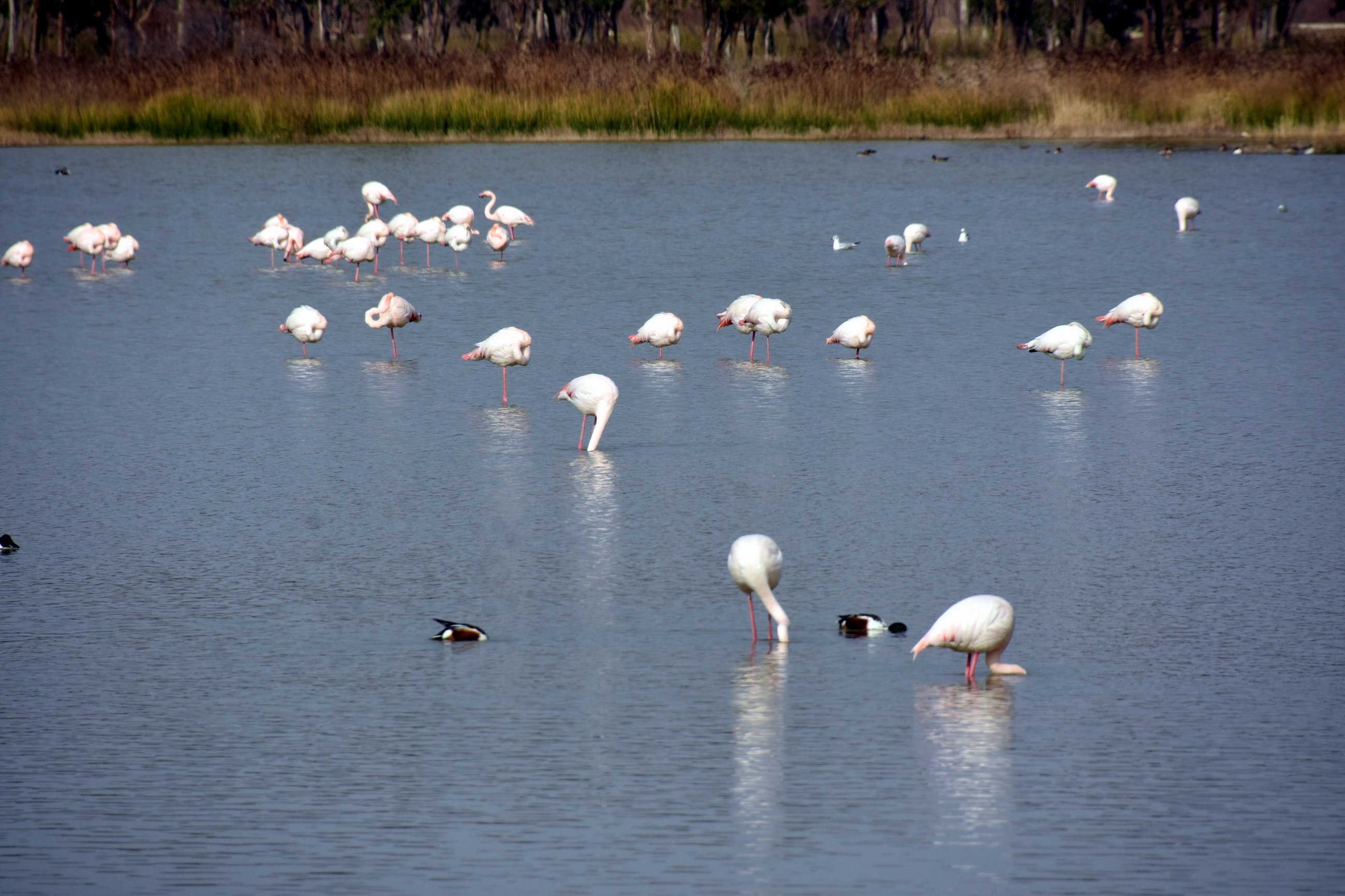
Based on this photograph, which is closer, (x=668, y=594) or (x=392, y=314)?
(x=668, y=594)

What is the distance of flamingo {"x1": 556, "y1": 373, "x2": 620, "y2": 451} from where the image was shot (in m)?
9.54

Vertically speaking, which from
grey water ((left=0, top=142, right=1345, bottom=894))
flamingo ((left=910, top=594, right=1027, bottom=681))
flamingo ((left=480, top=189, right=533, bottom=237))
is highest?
flamingo ((left=480, top=189, right=533, bottom=237))

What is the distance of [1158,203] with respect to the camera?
897 inches

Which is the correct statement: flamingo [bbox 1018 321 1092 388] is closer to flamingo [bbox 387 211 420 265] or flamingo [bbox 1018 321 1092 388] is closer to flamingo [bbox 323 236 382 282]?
flamingo [bbox 323 236 382 282]

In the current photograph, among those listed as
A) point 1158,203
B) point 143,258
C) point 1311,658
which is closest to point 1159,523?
point 1311,658

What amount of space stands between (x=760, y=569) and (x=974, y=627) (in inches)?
32.6

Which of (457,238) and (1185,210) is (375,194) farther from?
(1185,210)

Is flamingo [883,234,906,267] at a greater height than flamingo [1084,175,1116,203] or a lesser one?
lesser

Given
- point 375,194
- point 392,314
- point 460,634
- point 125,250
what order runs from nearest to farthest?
1. point 460,634
2. point 392,314
3. point 125,250
4. point 375,194

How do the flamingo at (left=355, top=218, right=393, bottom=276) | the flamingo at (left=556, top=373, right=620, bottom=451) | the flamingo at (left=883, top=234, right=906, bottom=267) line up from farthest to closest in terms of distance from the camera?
the flamingo at (left=883, top=234, right=906, bottom=267), the flamingo at (left=355, top=218, right=393, bottom=276), the flamingo at (left=556, top=373, right=620, bottom=451)

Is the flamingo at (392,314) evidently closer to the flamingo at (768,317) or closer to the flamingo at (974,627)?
the flamingo at (768,317)

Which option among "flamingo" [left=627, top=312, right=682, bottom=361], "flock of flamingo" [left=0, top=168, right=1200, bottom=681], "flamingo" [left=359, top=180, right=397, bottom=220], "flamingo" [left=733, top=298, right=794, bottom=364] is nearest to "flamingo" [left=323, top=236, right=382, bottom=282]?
"flock of flamingo" [left=0, top=168, right=1200, bottom=681]

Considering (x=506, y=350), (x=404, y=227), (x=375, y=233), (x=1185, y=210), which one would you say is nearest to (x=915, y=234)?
(x=1185, y=210)

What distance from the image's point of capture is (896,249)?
1758 centimetres
